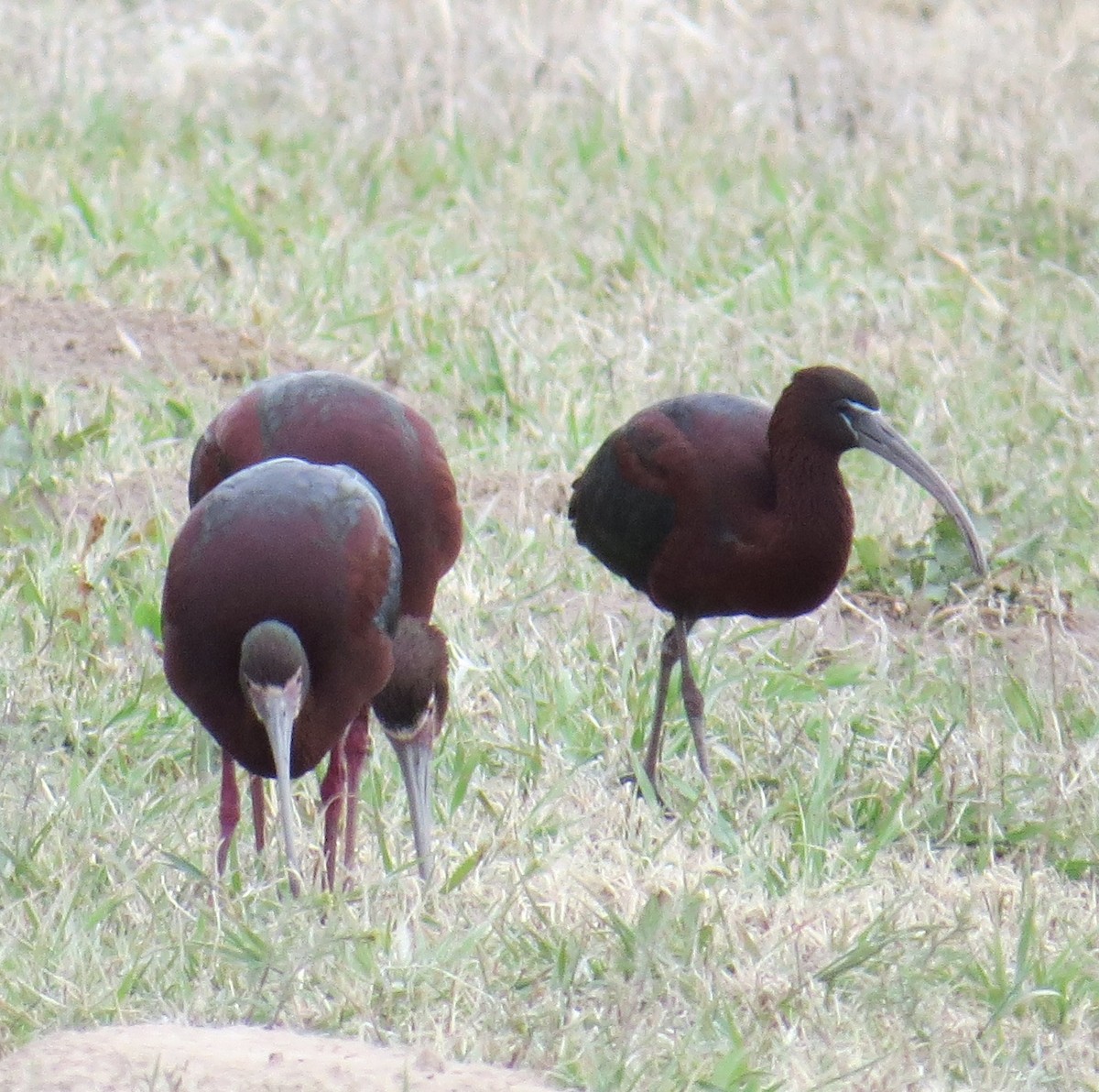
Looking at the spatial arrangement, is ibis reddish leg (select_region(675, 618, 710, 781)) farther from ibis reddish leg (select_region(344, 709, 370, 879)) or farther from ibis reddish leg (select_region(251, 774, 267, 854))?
ibis reddish leg (select_region(251, 774, 267, 854))

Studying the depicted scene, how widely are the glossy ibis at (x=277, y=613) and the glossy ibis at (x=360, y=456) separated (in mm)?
238

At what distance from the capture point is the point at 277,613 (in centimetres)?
418

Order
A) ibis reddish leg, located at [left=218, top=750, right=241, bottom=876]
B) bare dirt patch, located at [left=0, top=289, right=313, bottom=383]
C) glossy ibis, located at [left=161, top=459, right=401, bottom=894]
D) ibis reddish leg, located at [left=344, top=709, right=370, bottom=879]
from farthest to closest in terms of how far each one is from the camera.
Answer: bare dirt patch, located at [left=0, top=289, right=313, bottom=383] → ibis reddish leg, located at [left=344, top=709, right=370, bottom=879] → ibis reddish leg, located at [left=218, top=750, right=241, bottom=876] → glossy ibis, located at [left=161, top=459, right=401, bottom=894]

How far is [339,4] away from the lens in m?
9.62

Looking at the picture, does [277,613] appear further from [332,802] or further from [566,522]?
[566,522]

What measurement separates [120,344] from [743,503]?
8.42ft

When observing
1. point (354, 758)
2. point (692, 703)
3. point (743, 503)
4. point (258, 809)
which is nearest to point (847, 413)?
point (743, 503)

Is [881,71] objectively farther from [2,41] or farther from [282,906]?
[282,906]

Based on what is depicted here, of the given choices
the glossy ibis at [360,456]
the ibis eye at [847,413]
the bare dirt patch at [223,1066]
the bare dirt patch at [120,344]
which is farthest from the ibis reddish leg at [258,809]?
the bare dirt patch at [120,344]

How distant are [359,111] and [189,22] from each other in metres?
1.22

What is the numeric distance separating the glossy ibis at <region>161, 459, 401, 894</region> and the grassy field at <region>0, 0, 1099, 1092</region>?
28 cm

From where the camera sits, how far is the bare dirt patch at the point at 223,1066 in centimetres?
320

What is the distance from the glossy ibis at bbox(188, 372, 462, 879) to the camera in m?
4.64

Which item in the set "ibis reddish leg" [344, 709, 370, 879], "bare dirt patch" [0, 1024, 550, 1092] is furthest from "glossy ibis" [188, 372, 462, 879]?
"bare dirt patch" [0, 1024, 550, 1092]
